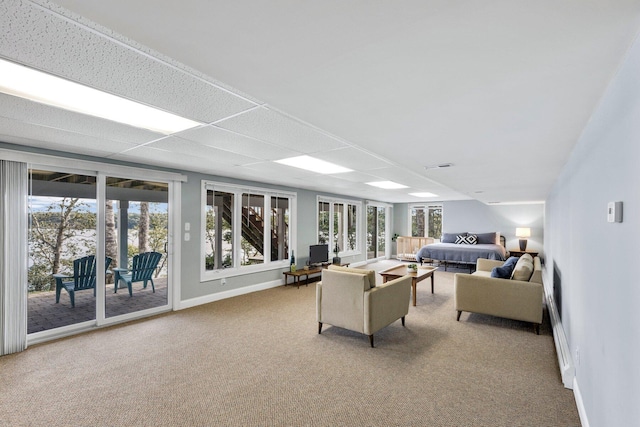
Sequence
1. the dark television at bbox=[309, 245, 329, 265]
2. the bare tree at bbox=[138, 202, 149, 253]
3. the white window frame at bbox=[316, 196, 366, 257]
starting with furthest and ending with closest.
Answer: the white window frame at bbox=[316, 196, 366, 257]
the dark television at bbox=[309, 245, 329, 265]
the bare tree at bbox=[138, 202, 149, 253]

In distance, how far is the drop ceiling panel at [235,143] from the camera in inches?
105

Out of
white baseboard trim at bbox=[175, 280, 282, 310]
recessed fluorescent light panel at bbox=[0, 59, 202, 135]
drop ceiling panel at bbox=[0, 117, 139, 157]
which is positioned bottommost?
white baseboard trim at bbox=[175, 280, 282, 310]

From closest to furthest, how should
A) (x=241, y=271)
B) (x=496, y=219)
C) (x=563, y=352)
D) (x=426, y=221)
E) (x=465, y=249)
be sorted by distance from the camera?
1. (x=563, y=352)
2. (x=241, y=271)
3. (x=465, y=249)
4. (x=496, y=219)
5. (x=426, y=221)

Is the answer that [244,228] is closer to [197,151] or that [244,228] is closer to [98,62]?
[197,151]

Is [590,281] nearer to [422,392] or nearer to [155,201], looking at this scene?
[422,392]

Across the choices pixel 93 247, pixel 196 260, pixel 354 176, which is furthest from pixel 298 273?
pixel 93 247

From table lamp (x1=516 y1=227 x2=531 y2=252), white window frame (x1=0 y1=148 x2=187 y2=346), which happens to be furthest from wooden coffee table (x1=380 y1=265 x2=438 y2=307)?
table lamp (x1=516 y1=227 x2=531 y2=252)

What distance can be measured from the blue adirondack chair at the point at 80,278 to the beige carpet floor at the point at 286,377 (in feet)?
1.89

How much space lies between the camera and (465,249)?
8203 millimetres

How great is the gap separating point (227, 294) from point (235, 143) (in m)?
3.26

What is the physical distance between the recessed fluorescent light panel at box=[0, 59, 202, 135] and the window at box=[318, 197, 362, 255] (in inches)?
204

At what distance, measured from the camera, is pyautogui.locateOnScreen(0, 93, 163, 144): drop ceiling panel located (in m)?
2.15

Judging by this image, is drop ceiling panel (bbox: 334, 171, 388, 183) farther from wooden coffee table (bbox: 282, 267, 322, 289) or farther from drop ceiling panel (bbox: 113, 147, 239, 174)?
wooden coffee table (bbox: 282, 267, 322, 289)

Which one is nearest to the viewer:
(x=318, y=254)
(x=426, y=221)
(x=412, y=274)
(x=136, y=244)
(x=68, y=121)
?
(x=68, y=121)
